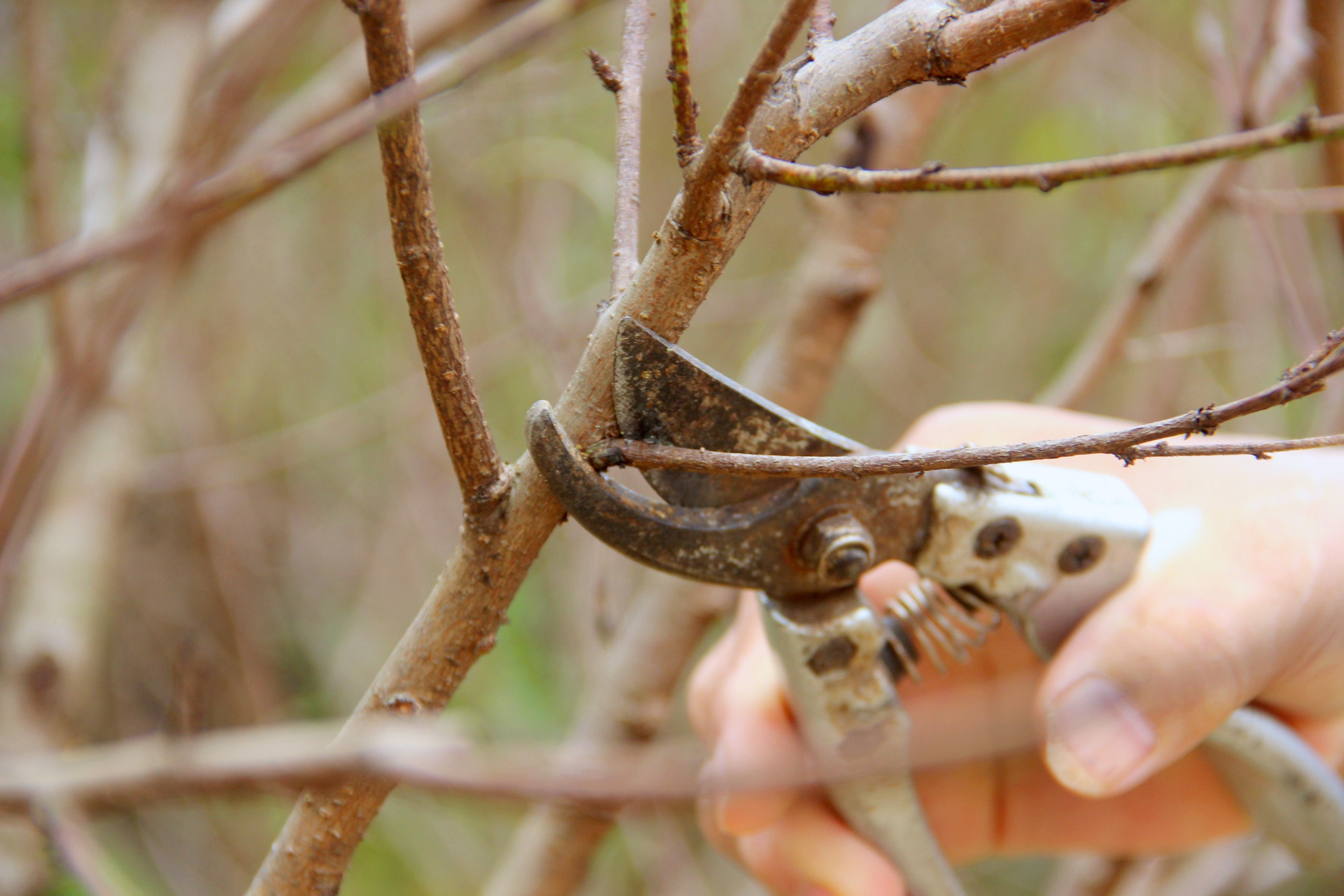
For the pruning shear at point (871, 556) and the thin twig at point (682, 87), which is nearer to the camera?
the thin twig at point (682, 87)

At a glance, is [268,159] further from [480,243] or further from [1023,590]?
[480,243]

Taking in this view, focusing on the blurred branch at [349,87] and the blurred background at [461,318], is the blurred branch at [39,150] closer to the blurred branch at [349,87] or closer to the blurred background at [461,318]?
the blurred background at [461,318]

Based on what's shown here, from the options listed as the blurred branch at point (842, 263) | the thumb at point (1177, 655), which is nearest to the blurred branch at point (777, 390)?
the blurred branch at point (842, 263)

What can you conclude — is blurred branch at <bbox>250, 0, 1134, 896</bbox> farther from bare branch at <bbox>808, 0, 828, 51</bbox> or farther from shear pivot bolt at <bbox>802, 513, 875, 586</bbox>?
shear pivot bolt at <bbox>802, 513, 875, 586</bbox>

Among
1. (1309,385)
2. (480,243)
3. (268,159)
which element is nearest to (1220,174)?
(1309,385)

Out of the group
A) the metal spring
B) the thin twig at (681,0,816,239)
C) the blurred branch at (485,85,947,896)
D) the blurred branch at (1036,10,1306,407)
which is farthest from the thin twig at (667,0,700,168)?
the blurred branch at (1036,10,1306,407)
